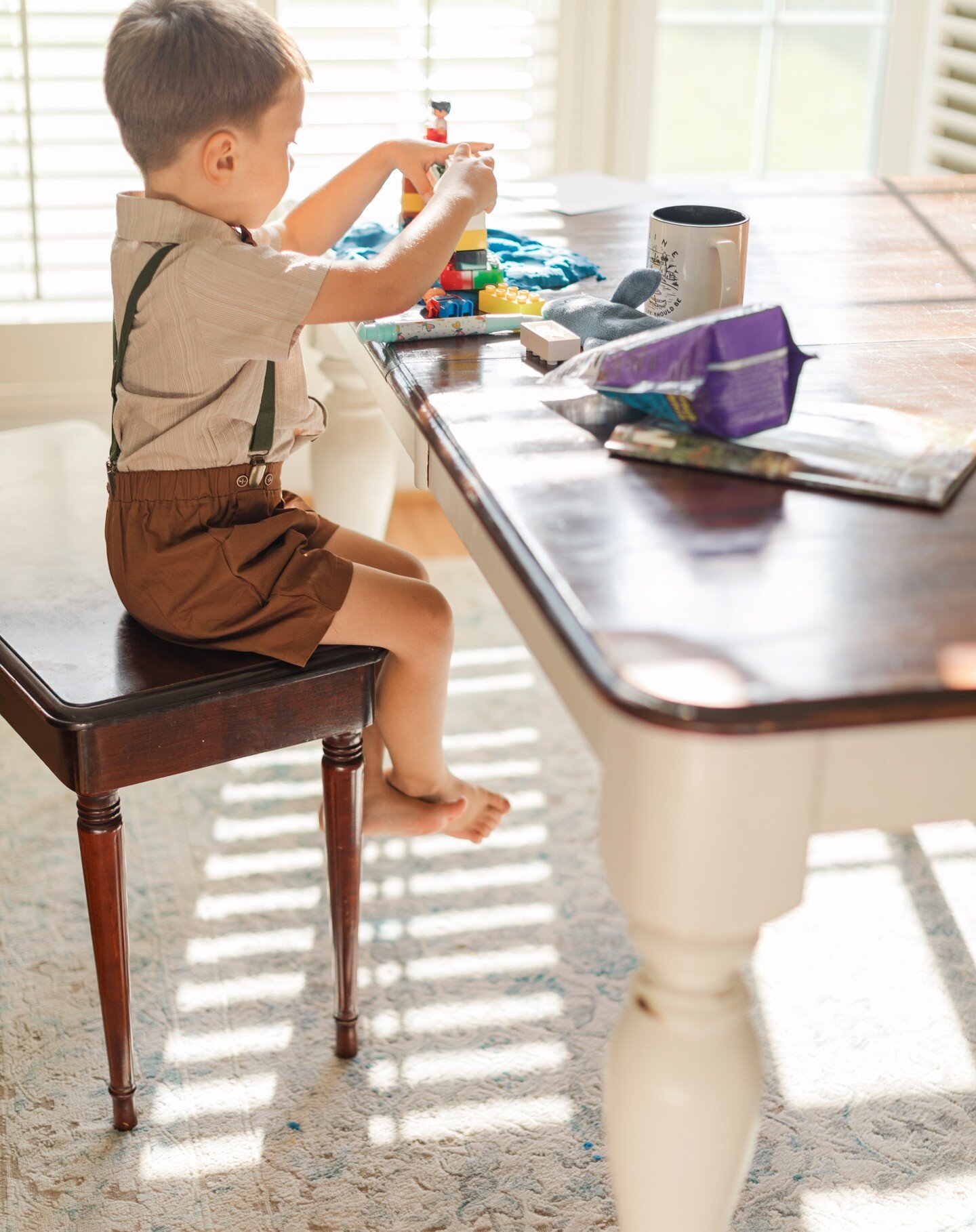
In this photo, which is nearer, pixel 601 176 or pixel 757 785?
pixel 757 785

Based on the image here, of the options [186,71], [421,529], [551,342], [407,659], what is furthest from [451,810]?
[421,529]

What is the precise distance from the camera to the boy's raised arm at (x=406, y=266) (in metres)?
1.17

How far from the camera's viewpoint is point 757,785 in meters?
0.70

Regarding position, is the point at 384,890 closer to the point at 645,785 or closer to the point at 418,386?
the point at 418,386

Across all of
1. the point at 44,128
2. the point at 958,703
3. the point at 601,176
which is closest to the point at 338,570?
the point at 958,703

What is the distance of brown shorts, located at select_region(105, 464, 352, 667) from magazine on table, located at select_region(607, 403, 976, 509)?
341 millimetres

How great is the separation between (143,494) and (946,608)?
75 cm

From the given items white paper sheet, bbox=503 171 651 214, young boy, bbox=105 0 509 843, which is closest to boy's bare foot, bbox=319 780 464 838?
young boy, bbox=105 0 509 843

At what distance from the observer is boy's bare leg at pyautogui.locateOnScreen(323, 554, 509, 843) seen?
126 cm

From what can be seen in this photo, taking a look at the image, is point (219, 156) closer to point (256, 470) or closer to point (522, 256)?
point (256, 470)

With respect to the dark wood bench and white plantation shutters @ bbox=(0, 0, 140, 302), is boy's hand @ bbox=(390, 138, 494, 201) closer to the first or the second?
the dark wood bench

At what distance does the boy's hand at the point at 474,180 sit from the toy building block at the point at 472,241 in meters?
0.03

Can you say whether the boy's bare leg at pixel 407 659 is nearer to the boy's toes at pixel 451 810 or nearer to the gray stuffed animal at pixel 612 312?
the boy's toes at pixel 451 810

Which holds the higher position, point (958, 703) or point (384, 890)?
point (958, 703)
